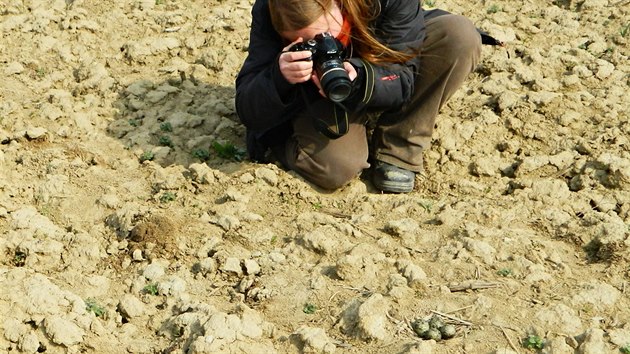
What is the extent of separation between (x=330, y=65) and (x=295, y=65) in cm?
15

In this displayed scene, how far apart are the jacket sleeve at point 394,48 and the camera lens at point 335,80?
0.24 meters

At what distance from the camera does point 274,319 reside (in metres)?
3.26

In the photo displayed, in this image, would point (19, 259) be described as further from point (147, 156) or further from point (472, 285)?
point (472, 285)

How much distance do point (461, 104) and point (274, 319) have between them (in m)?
1.87

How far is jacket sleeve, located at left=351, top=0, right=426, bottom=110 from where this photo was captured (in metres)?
3.84

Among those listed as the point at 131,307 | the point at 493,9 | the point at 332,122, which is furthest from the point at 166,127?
the point at 493,9

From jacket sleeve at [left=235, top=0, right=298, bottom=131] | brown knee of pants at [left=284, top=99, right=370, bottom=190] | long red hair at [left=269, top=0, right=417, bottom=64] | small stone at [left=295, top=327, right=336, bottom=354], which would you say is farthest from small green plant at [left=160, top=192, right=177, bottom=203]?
small stone at [left=295, top=327, right=336, bottom=354]

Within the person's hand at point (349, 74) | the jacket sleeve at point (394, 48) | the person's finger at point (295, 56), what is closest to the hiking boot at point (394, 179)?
the jacket sleeve at point (394, 48)

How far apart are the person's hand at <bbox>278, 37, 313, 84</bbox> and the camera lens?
0.07 m

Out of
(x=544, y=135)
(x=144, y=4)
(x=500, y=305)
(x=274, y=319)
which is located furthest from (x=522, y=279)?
(x=144, y=4)

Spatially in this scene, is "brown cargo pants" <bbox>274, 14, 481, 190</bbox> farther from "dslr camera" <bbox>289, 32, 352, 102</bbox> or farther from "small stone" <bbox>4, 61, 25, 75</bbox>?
"small stone" <bbox>4, 61, 25, 75</bbox>

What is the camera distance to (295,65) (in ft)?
11.8

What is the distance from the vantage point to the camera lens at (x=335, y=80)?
3514 millimetres

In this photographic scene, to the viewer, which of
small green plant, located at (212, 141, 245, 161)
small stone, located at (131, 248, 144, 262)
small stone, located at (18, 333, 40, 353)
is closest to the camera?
small stone, located at (18, 333, 40, 353)
